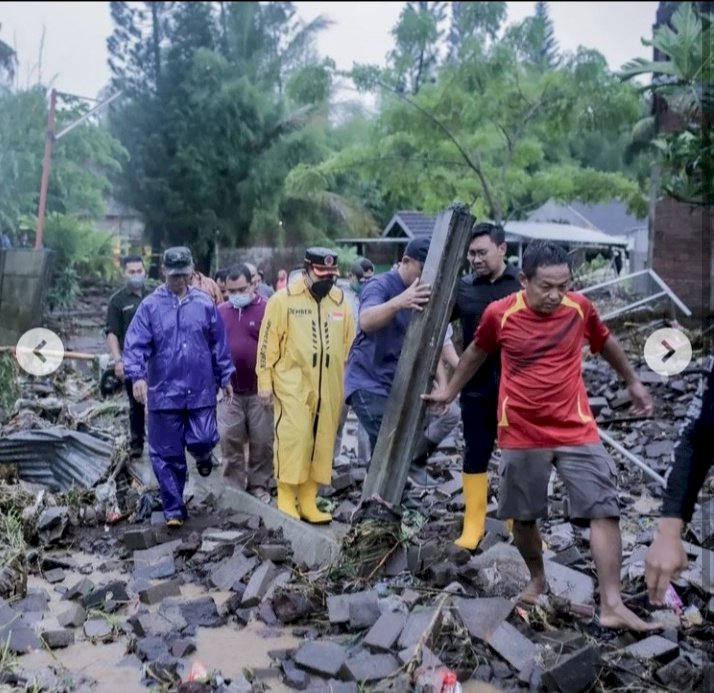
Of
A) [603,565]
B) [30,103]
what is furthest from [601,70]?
[603,565]

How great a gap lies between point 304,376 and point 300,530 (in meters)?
1.08

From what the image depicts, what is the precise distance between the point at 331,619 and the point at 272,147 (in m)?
25.8

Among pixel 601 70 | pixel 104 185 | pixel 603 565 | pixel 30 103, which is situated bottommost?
pixel 603 565

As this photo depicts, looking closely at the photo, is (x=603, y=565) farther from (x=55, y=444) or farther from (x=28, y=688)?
(x=55, y=444)

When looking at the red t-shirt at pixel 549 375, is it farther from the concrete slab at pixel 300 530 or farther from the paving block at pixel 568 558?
the concrete slab at pixel 300 530

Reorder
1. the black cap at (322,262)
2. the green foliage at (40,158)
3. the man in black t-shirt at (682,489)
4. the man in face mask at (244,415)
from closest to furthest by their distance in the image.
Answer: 1. the man in black t-shirt at (682,489)
2. the black cap at (322,262)
3. the man in face mask at (244,415)
4. the green foliage at (40,158)

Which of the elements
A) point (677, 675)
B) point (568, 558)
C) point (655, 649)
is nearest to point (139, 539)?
point (568, 558)

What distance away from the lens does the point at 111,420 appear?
8844 mm

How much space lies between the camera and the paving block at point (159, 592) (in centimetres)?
471

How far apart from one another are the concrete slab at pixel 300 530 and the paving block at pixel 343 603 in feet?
1.87

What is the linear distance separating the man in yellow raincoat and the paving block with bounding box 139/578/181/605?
3.75ft

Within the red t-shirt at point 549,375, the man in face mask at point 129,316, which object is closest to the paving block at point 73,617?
the red t-shirt at point 549,375

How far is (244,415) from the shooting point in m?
6.77

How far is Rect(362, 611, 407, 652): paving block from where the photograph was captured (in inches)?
150
